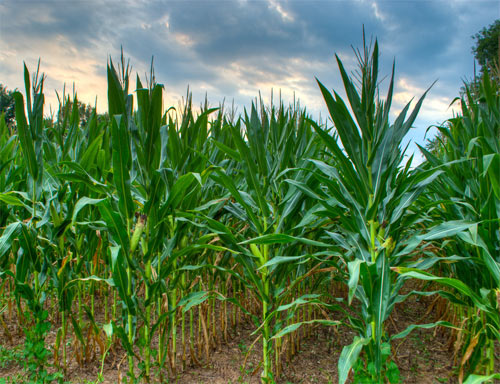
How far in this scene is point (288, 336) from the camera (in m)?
2.65

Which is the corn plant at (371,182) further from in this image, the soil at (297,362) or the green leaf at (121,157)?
the green leaf at (121,157)

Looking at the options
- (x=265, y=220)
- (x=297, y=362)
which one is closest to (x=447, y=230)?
(x=265, y=220)

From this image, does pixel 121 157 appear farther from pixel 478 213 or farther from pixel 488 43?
pixel 488 43

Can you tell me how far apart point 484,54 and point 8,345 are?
2484 cm

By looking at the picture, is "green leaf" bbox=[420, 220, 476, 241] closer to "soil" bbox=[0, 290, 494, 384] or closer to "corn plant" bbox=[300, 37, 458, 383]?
"corn plant" bbox=[300, 37, 458, 383]

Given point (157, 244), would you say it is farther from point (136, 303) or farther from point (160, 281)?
point (136, 303)

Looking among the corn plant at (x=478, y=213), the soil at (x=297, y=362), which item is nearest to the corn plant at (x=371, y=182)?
the corn plant at (x=478, y=213)

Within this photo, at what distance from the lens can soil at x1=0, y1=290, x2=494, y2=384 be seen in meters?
2.48

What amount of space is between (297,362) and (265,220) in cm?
126

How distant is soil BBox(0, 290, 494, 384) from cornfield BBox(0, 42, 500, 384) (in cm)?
9

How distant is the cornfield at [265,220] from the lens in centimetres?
186

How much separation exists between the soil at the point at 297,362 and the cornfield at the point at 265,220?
9cm

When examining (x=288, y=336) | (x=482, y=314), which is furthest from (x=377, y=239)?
(x=288, y=336)

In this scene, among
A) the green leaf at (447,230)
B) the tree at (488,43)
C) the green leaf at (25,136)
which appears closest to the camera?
the green leaf at (447,230)
